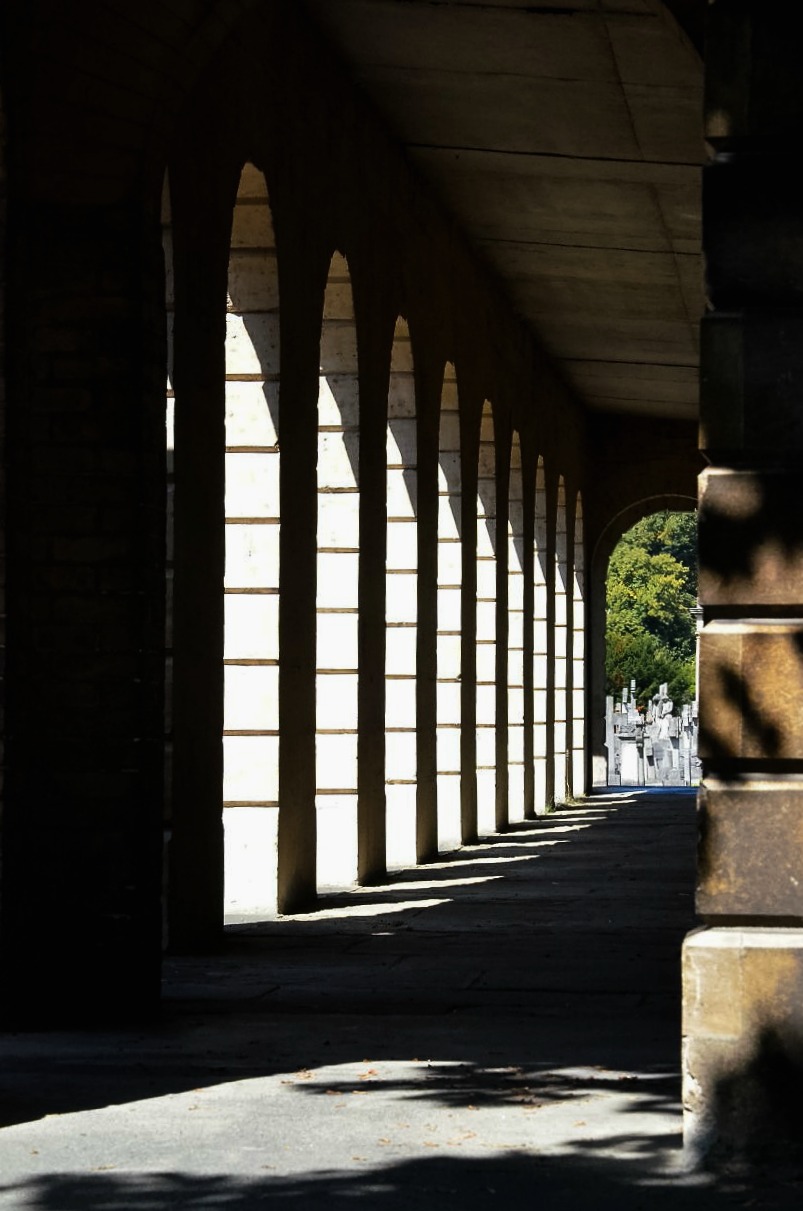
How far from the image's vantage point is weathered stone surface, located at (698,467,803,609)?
497cm

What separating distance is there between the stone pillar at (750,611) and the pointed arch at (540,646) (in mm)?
19626

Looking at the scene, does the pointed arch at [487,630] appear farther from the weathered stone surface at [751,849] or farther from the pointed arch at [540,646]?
the weathered stone surface at [751,849]

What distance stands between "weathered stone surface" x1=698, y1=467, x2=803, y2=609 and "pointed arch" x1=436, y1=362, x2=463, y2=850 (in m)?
12.6

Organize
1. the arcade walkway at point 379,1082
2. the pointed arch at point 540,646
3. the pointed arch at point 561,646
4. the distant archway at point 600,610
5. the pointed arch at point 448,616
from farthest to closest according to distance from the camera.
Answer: the distant archway at point 600,610 → the pointed arch at point 561,646 → the pointed arch at point 540,646 → the pointed arch at point 448,616 → the arcade walkway at point 379,1082

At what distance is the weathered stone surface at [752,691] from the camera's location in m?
4.95

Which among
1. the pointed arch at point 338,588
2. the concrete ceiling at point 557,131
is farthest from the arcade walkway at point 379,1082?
the concrete ceiling at point 557,131

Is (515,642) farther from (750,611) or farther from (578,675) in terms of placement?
(750,611)

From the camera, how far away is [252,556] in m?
11.0

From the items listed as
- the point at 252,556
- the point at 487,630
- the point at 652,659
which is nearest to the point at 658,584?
the point at 652,659

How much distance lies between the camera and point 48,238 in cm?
738

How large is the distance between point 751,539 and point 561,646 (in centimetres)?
2325

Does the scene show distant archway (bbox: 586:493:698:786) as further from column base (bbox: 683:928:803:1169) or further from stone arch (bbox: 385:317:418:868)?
column base (bbox: 683:928:803:1169)

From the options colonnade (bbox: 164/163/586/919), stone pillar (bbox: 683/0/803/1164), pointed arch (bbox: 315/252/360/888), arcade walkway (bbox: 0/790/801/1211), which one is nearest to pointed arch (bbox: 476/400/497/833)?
colonnade (bbox: 164/163/586/919)

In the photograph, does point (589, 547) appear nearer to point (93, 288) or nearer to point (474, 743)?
point (474, 743)
